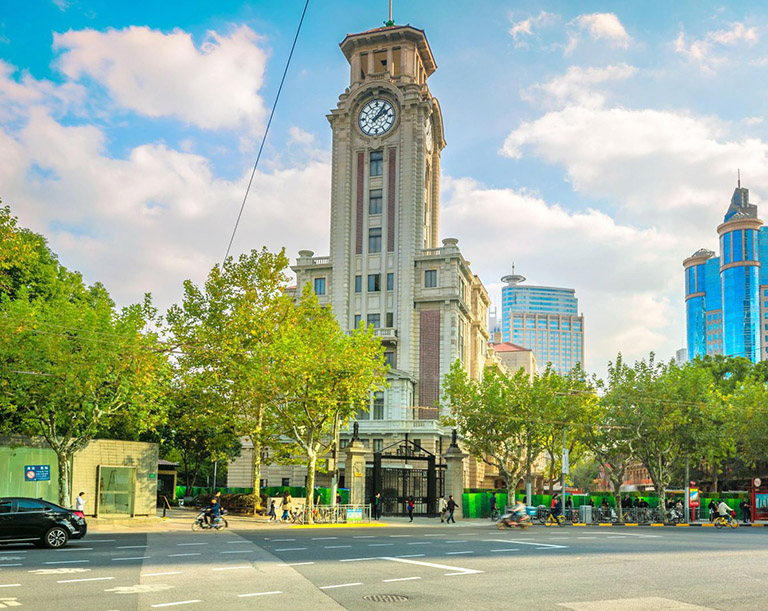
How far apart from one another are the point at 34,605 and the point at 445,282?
5566 cm

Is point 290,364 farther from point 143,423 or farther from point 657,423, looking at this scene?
point 657,423

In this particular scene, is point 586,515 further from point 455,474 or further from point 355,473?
point 355,473

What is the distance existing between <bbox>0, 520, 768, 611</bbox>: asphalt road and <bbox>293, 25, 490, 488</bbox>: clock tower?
40691mm

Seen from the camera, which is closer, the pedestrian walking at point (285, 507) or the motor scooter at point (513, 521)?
the motor scooter at point (513, 521)

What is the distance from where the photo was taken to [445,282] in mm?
66000

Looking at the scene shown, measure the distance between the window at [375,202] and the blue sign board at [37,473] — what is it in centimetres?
4094

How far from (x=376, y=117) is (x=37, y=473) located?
152 ft

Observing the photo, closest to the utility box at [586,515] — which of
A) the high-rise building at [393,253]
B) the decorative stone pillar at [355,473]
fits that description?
the decorative stone pillar at [355,473]

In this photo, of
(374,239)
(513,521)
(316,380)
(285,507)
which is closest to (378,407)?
(374,239)

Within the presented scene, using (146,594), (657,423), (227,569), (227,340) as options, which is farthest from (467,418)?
(146,594)

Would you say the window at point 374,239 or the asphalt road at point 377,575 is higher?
the window at point 374,239

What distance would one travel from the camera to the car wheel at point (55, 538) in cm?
2175

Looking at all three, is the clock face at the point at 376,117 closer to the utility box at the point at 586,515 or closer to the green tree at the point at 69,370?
the utility box at the point at 586,515

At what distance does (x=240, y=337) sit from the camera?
43.2 metres
